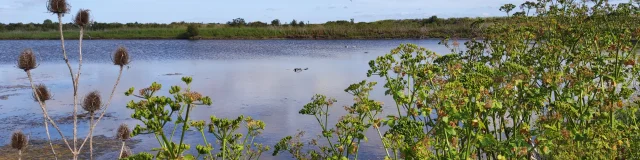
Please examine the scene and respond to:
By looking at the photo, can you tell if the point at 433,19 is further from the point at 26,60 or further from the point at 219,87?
the point at 26,60

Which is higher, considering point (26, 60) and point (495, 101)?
point (26, 60)

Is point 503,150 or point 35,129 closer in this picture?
point 503,150

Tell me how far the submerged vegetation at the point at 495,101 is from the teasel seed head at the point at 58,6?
1cm

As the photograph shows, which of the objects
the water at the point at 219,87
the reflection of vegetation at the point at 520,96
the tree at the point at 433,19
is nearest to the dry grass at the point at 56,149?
the water at the point at 219,87

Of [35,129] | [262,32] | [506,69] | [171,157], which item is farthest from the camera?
[262,32]

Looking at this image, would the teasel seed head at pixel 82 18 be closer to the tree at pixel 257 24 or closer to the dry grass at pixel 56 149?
the dry grass at pixel 56 149

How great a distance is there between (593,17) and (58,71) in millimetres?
17434

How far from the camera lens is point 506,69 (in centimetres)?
359

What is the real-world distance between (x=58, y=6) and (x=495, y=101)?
2.76 meters

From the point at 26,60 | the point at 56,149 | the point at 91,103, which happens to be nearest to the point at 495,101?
the point at 91,103

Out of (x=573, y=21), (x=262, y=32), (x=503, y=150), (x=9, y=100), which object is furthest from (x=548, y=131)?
(x=262, y=32)

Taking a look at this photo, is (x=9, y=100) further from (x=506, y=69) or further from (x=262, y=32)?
(x=262, y=32)

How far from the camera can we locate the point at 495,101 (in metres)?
3.03

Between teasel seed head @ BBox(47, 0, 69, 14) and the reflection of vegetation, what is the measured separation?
168 centimetres
